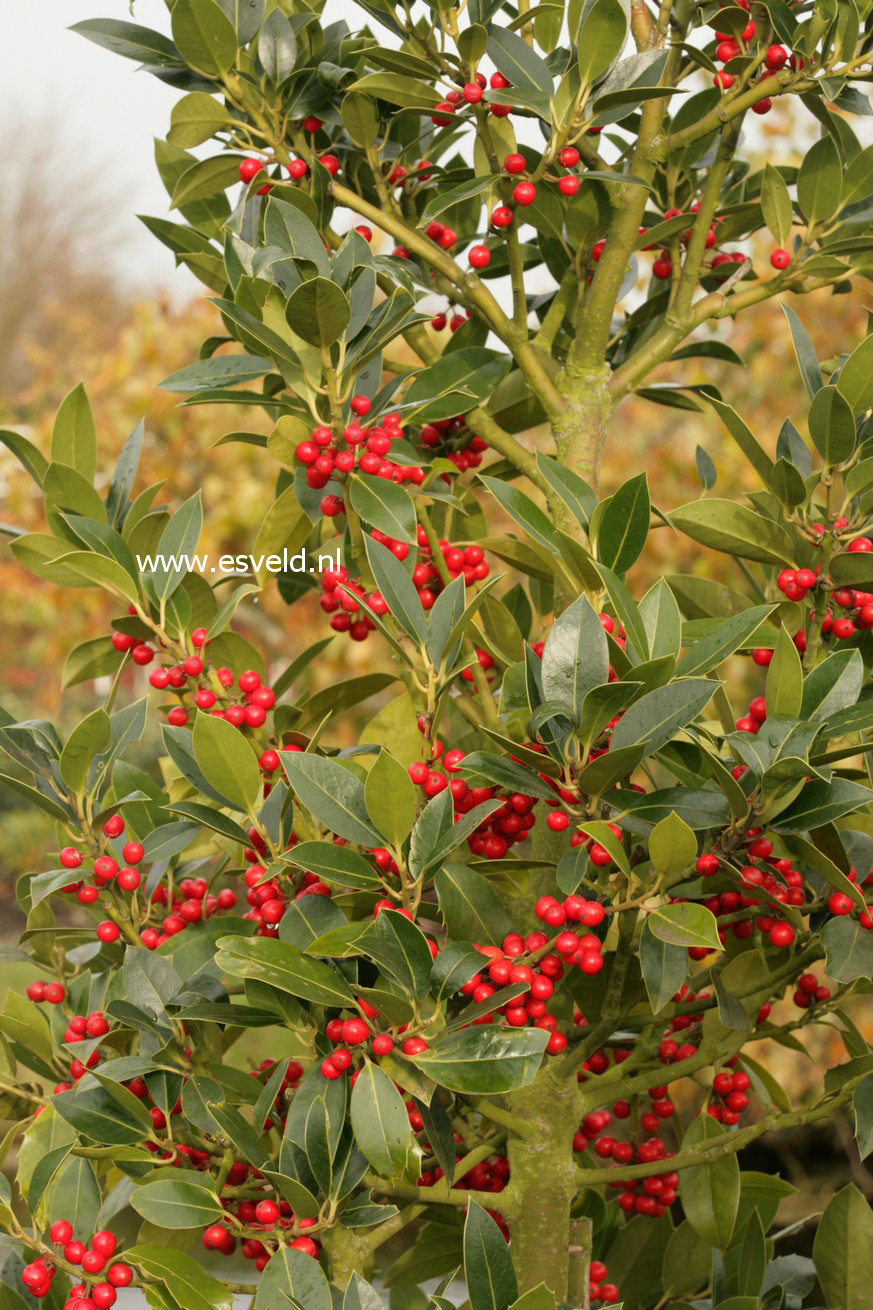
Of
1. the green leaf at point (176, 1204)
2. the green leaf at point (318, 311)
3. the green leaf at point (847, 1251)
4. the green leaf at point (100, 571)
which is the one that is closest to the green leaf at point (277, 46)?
the green leaf at point (318, 311)

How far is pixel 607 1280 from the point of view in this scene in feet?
3.45

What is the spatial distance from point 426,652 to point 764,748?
0.65 feet

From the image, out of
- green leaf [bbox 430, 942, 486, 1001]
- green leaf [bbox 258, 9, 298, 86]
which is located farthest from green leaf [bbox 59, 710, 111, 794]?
green leaf [bbox 258, 9, 298, 86]

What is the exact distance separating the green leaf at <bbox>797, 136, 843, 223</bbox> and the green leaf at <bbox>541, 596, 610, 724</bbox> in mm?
505

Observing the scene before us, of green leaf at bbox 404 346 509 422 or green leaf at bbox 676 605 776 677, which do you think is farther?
green leaf at bbox 404 346 509 422

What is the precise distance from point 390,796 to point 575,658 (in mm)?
126

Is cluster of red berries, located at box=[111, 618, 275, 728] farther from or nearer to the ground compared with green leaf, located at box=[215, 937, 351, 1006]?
farther from the ground

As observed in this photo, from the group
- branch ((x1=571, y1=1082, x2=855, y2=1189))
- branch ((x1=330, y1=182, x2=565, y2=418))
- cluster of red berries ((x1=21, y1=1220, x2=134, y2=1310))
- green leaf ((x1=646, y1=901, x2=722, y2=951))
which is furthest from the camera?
branch ((x1=330, y1=182, x2=565, y2=418))

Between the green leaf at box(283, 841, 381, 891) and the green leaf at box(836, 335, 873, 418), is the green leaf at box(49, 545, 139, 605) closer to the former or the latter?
the green leaf at box(283, 841, 381, 891)

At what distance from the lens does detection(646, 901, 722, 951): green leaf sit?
2.01ft

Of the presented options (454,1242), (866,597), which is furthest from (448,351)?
(454,1242)

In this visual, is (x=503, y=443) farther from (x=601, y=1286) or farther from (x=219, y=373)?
(x=601, y=1286)

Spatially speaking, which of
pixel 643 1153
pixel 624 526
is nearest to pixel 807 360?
pixel 624 526

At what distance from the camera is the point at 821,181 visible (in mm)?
950
